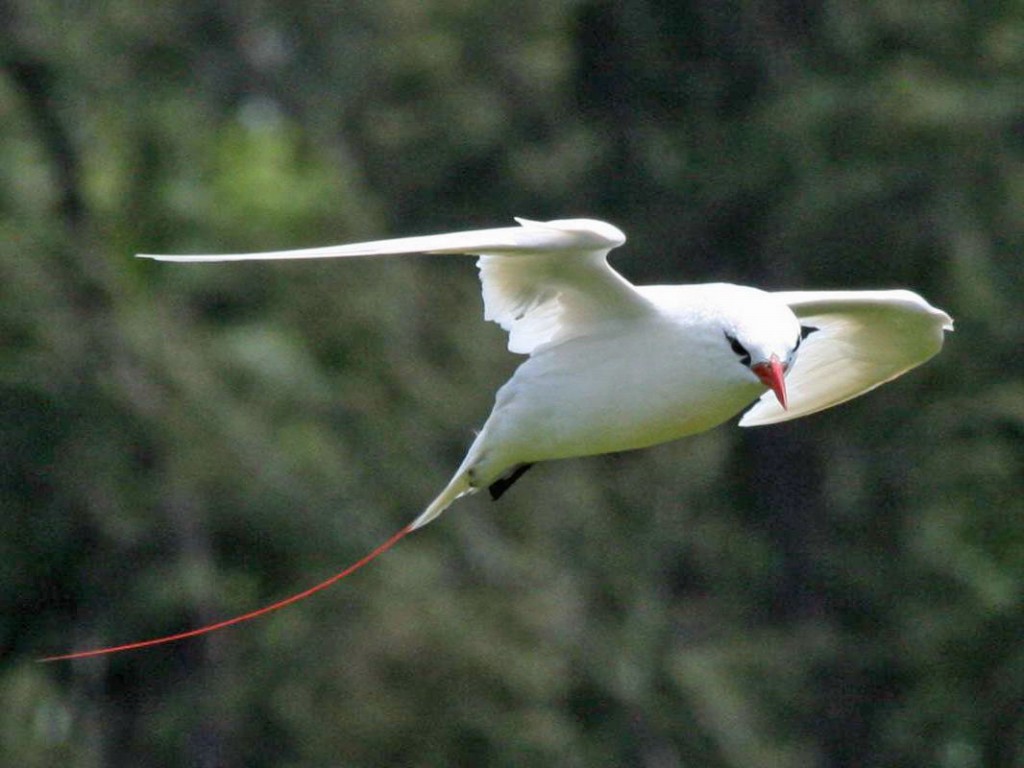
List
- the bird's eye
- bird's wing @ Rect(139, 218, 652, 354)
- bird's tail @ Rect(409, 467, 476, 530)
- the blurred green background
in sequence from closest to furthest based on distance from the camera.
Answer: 1. bird's wing @ Rect(139, 218, 652, 354)
2. the bird's eye
3. bird's tail @ Rect(409, 467, 476, 530)
4. the blurred green background

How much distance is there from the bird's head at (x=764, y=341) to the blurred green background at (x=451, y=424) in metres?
4.42

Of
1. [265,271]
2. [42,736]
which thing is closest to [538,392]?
[42,736]

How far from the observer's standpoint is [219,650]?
54.0 ft

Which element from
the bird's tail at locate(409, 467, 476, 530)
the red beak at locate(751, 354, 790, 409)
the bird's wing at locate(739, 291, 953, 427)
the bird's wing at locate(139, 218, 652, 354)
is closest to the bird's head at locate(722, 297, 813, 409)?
the red beak at locate(751, 354, 790, 409)

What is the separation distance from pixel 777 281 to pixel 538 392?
1427cm

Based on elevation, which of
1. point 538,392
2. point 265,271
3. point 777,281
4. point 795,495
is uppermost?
point 538,392

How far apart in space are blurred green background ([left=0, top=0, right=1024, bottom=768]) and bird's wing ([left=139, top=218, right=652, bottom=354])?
429 centimetres

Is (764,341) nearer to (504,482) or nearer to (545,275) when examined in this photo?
(545,275)

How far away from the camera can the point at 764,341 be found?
23.7 feet

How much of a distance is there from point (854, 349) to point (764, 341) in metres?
1.66

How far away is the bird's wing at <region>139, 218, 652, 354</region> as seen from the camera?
22.7 ft

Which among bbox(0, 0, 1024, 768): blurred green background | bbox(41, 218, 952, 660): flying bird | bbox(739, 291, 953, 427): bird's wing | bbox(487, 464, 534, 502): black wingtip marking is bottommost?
bbox(0, 0, 1024, 768): blurred green background

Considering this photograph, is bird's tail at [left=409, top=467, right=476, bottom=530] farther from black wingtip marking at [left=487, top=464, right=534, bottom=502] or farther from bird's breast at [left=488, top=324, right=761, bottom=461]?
bird's breast at [left=488, top=324, right=761, bottom=461]

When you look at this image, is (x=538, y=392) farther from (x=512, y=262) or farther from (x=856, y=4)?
(x=856, y=4)
